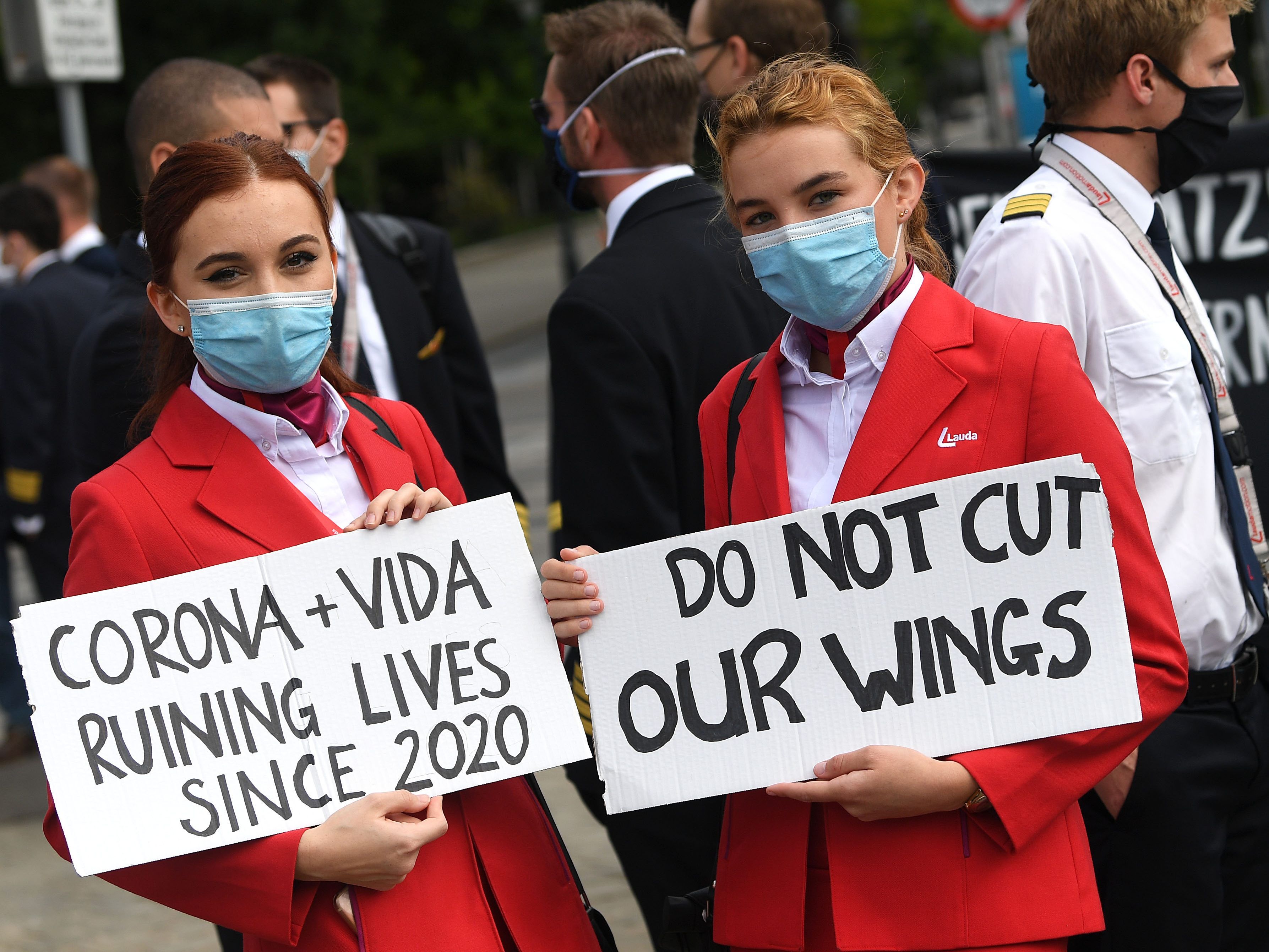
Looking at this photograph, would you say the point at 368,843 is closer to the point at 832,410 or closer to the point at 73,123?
the point at 832,410

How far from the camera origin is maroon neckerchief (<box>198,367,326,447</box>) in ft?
8.32

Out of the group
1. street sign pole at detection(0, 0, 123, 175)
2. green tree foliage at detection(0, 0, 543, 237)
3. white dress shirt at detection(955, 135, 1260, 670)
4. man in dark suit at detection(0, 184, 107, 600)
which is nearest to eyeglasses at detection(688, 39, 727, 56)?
white dress shirt at detection(955, 135, 1260, 670)

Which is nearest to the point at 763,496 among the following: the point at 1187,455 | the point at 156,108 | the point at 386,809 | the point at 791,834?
the point at 791,834

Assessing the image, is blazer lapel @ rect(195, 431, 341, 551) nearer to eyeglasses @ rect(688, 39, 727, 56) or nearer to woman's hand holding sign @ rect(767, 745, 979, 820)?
woman's hand holding sign @ rect(767, 745, 979, 820)

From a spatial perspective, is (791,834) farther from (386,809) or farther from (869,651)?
(386,809)

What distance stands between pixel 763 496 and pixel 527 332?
21.6 metres

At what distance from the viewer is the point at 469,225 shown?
41250 mm

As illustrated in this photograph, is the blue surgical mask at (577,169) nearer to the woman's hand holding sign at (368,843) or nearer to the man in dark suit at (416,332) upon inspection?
the man in dark suit at (416,332)

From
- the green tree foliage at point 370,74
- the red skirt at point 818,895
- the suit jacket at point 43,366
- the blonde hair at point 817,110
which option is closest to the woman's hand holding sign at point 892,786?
the red skirt at point 818,895

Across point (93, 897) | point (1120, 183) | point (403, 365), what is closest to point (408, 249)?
point (403, 365)

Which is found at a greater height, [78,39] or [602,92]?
[602,92]

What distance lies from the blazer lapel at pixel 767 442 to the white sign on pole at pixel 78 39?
7.28m

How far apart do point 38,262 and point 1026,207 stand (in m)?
6.30

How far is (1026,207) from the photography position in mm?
3160
